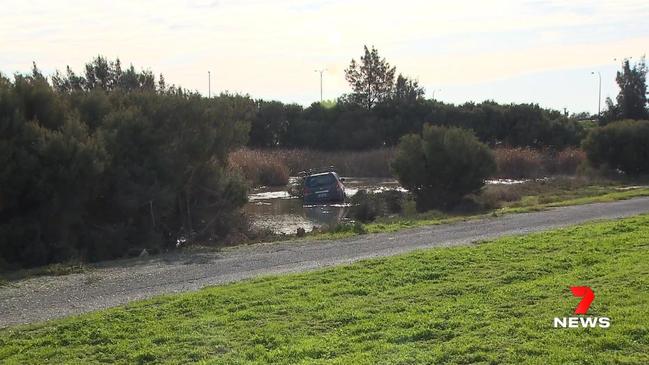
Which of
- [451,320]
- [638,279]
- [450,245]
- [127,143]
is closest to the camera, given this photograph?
[451,320]

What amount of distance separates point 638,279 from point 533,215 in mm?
12914

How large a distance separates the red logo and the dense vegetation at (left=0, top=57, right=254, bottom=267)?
1134cm

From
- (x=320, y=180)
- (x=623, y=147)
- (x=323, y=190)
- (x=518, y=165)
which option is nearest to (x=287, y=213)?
(x=323, y=190)

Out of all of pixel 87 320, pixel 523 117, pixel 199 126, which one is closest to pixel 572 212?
pixel 199 126

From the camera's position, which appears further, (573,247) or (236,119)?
(236,119)

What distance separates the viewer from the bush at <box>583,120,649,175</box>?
40.6m

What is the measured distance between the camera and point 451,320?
7395 millimetres

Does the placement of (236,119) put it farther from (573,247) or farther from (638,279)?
(638,279)

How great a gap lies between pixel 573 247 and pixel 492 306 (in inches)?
200

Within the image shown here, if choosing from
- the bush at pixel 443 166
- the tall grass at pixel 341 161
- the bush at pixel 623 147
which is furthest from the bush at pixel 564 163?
the bush at pixel 443 166

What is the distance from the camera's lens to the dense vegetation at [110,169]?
51.9 feet

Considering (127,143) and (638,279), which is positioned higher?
(127,143)

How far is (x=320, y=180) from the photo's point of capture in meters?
34.9

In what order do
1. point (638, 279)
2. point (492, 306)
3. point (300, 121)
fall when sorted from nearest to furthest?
point (492, 306) < point (638, 279) < point (300, 121)
